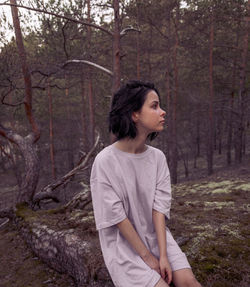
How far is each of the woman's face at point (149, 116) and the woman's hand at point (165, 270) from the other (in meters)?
0.98

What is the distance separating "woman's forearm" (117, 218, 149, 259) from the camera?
1.80 m

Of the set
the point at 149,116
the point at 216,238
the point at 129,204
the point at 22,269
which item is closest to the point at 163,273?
the point at 129,204

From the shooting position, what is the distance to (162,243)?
6.24 ft

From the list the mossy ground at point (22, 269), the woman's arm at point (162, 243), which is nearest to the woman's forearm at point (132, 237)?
the woman's arm at point (162, 243)

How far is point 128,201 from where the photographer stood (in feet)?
6.49

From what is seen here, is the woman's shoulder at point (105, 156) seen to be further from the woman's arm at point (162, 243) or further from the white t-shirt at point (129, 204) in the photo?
the woman's arm at point (162, 243)

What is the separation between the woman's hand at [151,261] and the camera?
5.84ft

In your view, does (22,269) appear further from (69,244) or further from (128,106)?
(128,106)

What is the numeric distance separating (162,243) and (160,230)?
99 millimetres

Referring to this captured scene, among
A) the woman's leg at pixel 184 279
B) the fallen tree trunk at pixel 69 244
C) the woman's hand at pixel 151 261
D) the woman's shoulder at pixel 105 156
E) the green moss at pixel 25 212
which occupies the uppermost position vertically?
the woman's shoulder at pixel 105 156

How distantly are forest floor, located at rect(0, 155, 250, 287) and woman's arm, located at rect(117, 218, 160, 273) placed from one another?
41.8 inches

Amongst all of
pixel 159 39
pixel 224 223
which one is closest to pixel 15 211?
pixel 224 223

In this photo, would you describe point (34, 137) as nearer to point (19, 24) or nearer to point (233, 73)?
point (19, 24)

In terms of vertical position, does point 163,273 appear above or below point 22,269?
above
